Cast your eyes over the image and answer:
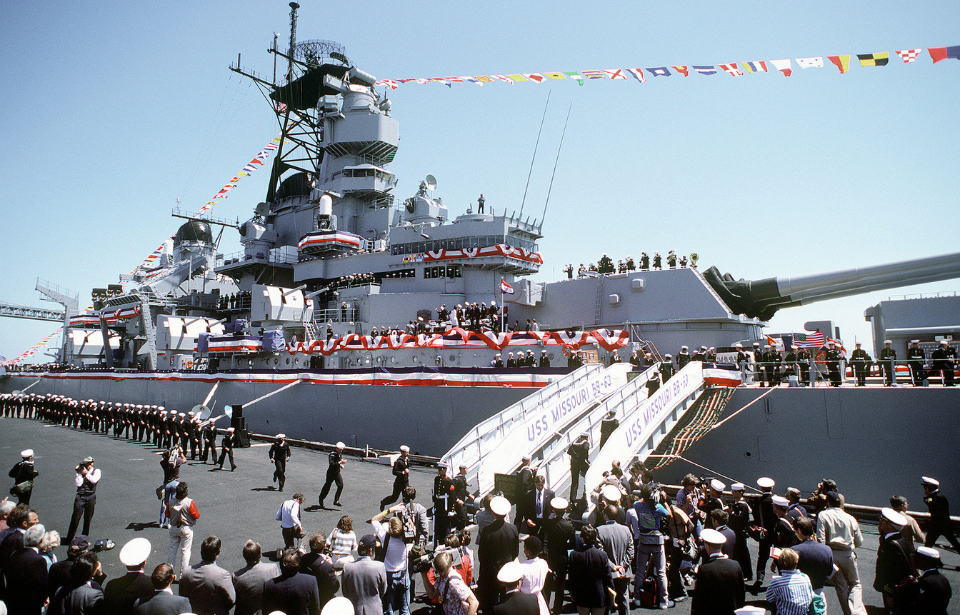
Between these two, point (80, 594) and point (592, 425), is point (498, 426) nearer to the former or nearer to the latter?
point (592, 425)

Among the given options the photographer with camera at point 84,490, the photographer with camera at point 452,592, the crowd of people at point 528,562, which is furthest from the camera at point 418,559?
the photographer with camera at point 84,490

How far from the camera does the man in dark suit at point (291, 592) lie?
12.5ft

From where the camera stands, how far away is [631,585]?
5.90 metres

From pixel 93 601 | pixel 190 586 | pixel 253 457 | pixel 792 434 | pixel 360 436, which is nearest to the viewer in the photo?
pixel 93 601

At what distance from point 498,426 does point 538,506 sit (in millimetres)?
3676

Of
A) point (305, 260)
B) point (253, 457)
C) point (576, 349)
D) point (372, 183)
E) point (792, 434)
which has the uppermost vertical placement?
point (372, 183)

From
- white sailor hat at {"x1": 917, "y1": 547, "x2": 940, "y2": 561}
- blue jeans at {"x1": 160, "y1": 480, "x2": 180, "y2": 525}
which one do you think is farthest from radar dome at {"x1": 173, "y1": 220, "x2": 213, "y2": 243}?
white sailor hat at {"x1": 917, "y1": 547, "x2": 940, "y2": 561}

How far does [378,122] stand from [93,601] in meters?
28.9

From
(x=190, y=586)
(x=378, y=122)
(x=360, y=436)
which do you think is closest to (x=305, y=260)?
(x=378, y=122)

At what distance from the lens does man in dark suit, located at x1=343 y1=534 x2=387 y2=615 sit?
166 inches

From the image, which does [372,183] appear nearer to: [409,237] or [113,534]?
[409,237]

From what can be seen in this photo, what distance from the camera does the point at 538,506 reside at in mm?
6438

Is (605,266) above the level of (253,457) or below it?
above

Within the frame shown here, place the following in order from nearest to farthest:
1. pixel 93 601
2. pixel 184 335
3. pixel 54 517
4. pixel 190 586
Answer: pixel 93 601
pixel 190 586
pixel 54 517
pixel 184 335
